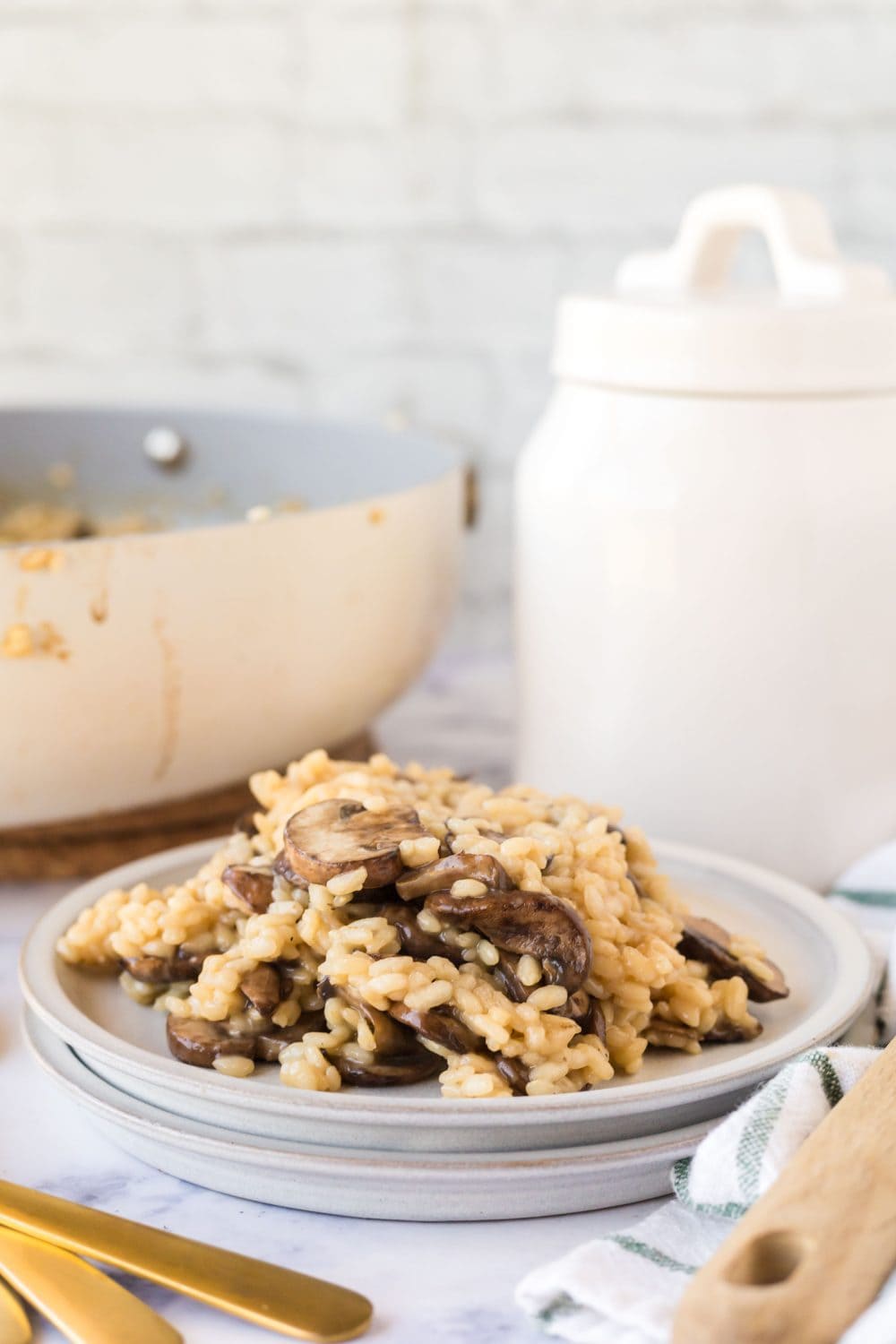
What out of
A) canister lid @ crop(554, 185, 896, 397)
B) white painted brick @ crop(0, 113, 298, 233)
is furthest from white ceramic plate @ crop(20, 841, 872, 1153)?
white painted brick @ crop(0, 113, 298, 233)

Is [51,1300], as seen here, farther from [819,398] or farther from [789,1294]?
[819,398]

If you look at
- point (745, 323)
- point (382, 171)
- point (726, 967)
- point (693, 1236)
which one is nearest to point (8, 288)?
point (382, 171)

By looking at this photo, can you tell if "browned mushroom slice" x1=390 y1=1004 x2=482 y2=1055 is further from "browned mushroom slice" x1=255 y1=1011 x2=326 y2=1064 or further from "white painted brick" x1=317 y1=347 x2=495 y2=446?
"white painted brick" x1=317 y1=347 x2=495 y2=446

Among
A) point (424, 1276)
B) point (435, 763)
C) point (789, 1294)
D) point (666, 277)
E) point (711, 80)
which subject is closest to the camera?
point (789, 1294)

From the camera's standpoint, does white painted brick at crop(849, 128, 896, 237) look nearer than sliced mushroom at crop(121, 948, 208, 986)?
No

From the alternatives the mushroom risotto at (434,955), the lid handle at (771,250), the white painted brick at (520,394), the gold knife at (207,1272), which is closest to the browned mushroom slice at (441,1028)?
the mushroom risotto at (434,955)

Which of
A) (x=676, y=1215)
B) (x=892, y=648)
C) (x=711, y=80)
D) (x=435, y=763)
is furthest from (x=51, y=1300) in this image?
(x=711, y=80)
